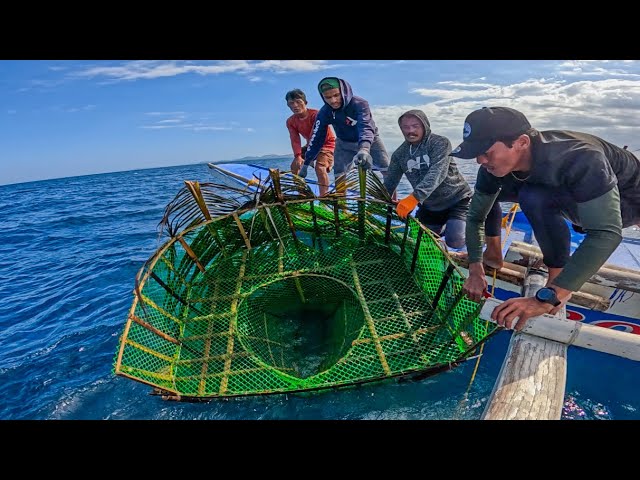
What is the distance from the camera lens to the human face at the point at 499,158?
2182mm

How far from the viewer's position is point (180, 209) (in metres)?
3.83

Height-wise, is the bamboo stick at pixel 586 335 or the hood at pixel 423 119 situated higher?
the hood at pixel 423 119

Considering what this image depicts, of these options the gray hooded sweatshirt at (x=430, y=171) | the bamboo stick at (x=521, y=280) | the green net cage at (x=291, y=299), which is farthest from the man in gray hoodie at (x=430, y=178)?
the bamboo stick at (x=521, y=280)

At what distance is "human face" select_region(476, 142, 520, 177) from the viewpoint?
2.18 m

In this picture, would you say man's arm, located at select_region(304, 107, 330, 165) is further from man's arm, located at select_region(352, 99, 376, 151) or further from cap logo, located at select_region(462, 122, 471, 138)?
cap logo, located at select_region(462, 122, 471, 138)

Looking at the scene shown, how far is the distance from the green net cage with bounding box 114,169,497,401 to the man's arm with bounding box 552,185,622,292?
81 cm

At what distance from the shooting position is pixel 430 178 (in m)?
3.77

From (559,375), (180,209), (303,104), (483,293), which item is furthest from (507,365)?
(303,104)

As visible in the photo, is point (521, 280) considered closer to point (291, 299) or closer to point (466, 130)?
point (466, 130)

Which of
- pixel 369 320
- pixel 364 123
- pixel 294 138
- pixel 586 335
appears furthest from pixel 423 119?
pixel 294 138

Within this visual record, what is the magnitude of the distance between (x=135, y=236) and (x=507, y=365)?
1073cm

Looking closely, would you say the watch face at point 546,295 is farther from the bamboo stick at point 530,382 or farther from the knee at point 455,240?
the knee at point 455,240

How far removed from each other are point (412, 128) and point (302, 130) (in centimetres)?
310

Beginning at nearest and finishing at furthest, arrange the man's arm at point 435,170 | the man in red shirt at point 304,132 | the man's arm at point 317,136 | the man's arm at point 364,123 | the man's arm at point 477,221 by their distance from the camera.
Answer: the man's arm at point 477,221
the man's arm at point 435,170
the man's arm at point 364,123
the man's arm at point 317,136
the man in red shirt at point 304,132
